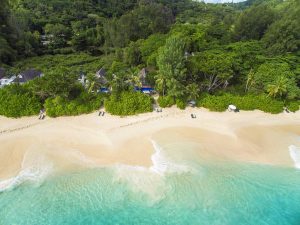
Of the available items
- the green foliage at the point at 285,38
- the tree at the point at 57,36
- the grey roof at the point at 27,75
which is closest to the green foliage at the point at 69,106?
the grey roof at the point at 27,75

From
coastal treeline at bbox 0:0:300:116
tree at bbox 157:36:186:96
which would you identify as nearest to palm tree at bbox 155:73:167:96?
tree at bbox 157:36:186:96

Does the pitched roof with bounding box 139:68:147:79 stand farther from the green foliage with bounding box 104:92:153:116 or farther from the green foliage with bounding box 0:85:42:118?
the green foliage with bounding box 0:85:42:118

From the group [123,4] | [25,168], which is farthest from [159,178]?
[123,4]

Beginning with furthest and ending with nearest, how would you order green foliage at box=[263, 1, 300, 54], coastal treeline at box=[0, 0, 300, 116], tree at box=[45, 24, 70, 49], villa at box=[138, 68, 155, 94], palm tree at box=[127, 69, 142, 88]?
tree at box=[45, 24, 70, 49]
green foliage at box=[263, 1, 300, 54]
villa at box=[138, 68, 155, 94]
palm tree at box=[127, 69, 142, 88]
coastal treeline at box=[0, 0, 300, 116]

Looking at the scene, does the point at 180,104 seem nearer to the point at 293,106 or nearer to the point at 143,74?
the point at 143,74

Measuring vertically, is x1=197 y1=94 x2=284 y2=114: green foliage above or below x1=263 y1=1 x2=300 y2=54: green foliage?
below

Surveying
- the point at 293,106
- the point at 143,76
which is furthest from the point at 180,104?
the point at 293,106

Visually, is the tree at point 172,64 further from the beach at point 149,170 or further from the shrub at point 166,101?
the beach at point 149,170
